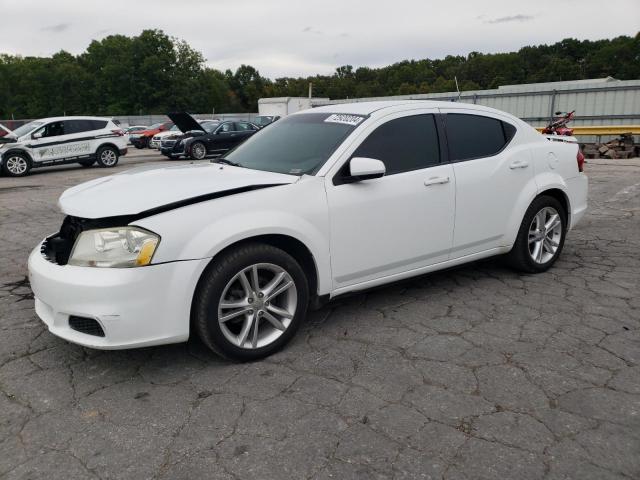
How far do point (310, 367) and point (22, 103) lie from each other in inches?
3624

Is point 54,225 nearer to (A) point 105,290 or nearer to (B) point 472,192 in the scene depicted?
(A) point 105,290

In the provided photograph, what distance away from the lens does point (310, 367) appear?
→ 3.22 meters

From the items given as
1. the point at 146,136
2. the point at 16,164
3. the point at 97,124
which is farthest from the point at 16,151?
the point at 146,136

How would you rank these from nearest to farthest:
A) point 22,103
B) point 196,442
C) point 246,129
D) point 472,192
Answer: point 196,442 → point 472,192 → point 246,129 → point 22,103

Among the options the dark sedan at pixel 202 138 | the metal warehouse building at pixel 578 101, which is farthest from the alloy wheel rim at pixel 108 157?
the metal warehouse building at pixel 578 101

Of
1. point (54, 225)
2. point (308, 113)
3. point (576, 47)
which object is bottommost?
point (54, 225)

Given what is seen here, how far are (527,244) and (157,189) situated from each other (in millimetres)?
3184

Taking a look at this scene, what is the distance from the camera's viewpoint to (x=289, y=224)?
10.7 ft

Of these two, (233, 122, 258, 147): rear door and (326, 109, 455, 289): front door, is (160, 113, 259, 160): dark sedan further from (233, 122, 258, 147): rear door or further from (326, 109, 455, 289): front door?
(326, 109, 455, 289): front door

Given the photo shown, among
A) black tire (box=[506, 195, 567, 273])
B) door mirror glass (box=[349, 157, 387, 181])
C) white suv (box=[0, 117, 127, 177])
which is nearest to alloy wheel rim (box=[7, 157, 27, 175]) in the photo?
white suv (box=[0, 117, 127, 177])

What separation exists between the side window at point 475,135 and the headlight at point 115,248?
2.43 meters

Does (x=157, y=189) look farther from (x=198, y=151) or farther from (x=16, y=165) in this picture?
(x=198, y=151)

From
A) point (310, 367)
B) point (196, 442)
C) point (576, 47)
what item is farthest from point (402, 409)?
point (576, 47)

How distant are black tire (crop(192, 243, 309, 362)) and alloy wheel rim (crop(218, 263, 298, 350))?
0.08 ft
